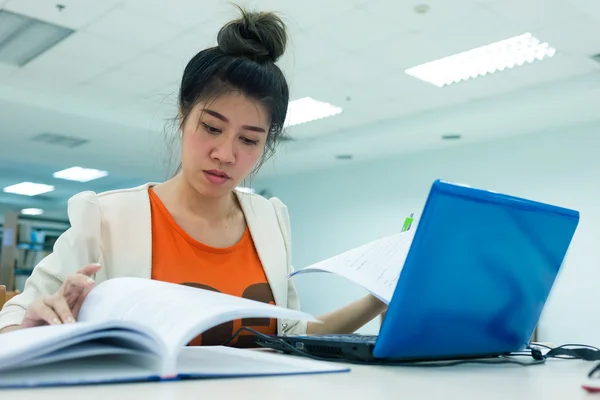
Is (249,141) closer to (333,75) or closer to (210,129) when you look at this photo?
(210,129)

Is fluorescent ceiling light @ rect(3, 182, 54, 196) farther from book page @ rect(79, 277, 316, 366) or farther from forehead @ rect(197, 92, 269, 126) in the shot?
book page @ rect(79, 277, 316, 366)

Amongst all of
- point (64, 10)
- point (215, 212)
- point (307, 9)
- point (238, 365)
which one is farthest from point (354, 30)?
point (238, 365)

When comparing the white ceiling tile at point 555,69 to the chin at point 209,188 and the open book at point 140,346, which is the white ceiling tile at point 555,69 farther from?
the open book at point 140,346

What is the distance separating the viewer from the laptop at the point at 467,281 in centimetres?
66

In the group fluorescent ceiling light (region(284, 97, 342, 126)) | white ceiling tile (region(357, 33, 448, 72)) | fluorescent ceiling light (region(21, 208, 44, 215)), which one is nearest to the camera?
white ceiling tile (region(357, 33, 448, 72))

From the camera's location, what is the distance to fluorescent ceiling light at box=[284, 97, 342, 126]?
5.59 metres

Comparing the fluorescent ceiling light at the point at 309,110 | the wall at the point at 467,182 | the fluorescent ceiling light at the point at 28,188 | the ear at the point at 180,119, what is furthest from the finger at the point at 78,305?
the fluorescent ceiling light at the point at 28,188

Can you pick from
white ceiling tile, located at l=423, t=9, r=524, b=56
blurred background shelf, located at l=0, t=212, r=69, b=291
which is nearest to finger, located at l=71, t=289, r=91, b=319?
white ceiling tile, located at l=423, t=9, r=524, b=56

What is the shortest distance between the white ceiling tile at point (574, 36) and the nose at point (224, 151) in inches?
127

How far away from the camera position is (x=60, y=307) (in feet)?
2.39

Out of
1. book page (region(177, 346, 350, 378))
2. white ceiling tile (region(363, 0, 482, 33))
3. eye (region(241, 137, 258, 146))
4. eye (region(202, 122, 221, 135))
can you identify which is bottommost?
book page (region(177, 346, 350, 378))

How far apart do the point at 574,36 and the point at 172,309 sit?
4.04 metres

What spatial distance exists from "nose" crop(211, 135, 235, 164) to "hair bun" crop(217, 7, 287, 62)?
198 millimetres

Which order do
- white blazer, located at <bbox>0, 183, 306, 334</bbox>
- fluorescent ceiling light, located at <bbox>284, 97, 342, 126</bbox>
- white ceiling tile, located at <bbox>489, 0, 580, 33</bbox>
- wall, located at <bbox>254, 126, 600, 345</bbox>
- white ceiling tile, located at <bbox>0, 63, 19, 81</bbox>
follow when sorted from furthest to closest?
fluorescent ceiling light, located at <bbox>284, 97, 342, 126</bbox>, wall, located at <bbox>254, 126, 600, 345</bbox>, white ceiling tile, located at <bbox>0, 63, 19, 81</bbox>, white ceiling tile, located at <bbox>489, 0, 580, 33</bbox>, white blazer, located at <bbox>0, 183, 306, 334</bbox>
